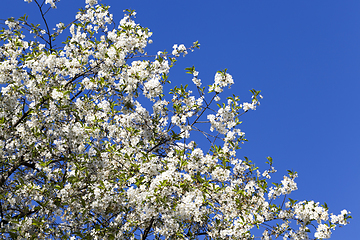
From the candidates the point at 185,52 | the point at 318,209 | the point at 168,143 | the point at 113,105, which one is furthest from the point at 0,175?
the point at 318,209

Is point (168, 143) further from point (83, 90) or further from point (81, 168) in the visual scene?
point (83, 90)

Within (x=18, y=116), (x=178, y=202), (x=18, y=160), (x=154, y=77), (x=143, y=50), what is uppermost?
(x=143, y=50)

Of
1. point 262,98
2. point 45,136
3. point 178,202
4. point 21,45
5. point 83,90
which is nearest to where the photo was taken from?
point 178,202

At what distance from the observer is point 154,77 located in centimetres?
624

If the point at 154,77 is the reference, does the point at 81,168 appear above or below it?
below

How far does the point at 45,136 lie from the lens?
5.81 m

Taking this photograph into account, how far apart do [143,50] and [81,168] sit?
2773 mm

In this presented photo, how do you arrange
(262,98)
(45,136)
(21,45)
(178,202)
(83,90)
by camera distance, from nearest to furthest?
(178,202)
(45,136)
(262,98)
(21,45)
(83,90)

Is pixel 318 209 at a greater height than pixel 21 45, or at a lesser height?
lesser

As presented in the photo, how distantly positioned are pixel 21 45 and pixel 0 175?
8.94ft

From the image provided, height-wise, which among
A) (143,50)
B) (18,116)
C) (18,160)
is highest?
(143,50)

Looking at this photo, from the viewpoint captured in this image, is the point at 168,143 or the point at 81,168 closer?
the point at 81,168

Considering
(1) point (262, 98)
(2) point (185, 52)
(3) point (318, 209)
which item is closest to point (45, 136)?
(2) point (185, 52)

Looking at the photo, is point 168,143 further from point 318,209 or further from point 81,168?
point 318,209
